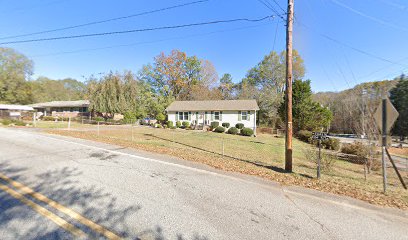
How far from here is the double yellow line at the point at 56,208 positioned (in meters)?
2.94

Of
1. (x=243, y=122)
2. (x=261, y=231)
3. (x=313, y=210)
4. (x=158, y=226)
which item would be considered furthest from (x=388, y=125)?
(x=243, y=122)

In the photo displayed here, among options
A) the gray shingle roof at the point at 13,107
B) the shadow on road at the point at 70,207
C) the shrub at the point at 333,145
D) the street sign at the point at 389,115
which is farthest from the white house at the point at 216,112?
the gray shingle roof at the point at 13,107

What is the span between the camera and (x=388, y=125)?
201 inches

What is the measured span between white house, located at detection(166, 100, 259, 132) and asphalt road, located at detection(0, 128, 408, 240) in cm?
2211

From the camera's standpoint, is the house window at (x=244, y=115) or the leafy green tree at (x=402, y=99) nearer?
the leafy green tree at (x=402, y=99)

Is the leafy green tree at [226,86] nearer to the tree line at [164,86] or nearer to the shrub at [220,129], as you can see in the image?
the tree line at [164,86]

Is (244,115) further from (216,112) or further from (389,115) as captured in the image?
(389,115)

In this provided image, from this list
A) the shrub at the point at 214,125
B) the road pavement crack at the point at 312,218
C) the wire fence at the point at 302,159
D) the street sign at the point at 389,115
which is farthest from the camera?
the shrub at the point at 214,125

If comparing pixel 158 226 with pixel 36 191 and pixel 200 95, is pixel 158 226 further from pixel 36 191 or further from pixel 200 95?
pixel 200 95

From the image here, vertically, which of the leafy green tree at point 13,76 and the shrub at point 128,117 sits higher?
the leafy green tree at point 13,76

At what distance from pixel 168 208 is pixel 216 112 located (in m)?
25.5

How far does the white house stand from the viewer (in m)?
27.4

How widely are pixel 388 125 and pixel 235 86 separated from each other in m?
47.3

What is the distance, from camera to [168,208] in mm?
3793
